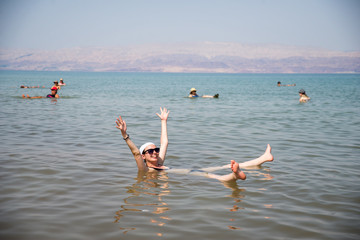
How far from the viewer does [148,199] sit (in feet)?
20.1

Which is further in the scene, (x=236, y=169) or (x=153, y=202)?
(x=236, y=169)

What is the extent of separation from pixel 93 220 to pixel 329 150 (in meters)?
7.67

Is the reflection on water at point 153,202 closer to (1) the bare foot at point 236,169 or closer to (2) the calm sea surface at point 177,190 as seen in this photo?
(2) the calm sea surface at point 177,190

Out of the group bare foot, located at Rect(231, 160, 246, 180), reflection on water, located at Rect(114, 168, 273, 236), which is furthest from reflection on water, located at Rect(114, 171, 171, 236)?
bare foot, located at Rect(231, 160, 246, 180)

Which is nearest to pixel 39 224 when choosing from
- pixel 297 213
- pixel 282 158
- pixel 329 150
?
pixel 297 213

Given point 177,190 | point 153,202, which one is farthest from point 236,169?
point 153,202

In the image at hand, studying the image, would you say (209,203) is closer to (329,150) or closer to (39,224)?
(39,224)

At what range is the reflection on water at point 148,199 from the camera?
5238 millimetres

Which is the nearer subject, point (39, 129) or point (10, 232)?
point (10, 232)

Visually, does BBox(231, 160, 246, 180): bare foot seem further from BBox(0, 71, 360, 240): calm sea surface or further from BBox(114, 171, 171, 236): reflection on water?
BBox(114, 171, 171, 236): reflection on water

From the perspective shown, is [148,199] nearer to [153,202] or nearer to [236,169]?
[153,202]

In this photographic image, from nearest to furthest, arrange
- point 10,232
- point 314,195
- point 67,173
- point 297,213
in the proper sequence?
1. point 10,232
2. point 297,213
3. point 314,195
4. point 67,173

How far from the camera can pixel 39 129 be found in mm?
13391

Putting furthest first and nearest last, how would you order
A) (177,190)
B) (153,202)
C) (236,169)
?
(177,190)
(236,169)
(153,202)
